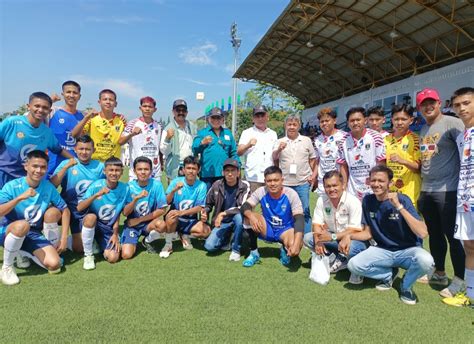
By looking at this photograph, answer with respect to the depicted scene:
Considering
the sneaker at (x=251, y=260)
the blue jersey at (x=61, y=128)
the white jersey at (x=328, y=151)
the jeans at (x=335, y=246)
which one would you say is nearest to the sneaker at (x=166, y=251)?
the sneaker at (x=251, y=260)

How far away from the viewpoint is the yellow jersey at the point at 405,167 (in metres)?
3.94

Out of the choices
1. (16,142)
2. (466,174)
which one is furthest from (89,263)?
(466,174)

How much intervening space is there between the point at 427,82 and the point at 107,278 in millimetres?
18553

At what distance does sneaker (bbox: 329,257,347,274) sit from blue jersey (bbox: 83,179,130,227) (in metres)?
2.78

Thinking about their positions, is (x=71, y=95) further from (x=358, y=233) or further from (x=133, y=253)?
(x=358, y=233)

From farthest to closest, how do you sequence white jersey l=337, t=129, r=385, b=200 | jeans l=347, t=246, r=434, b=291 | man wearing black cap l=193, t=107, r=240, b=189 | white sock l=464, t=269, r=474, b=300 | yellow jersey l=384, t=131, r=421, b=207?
man wearing black cap l=193, t=107, r=240, b=189, white jersey l=337, t=129, r=385, b=200, yellow jersey l=384, t=131, r=421, b=207, jeans l=347, t=246, r=434, b=291, white sock l=464, t=269, r=474, b=300

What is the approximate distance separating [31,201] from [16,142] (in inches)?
31.4

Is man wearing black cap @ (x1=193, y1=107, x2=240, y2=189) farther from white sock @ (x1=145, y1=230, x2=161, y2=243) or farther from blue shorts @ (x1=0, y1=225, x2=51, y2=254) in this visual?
blue shorts @ (x1=0, y1=225, x2=51, y2=254)

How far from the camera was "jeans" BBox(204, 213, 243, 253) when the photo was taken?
4.66 meters

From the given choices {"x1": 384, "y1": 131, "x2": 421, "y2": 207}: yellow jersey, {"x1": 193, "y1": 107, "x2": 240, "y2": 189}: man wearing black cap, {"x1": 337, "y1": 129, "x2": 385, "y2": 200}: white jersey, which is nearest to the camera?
{"x1": 384, "y1": 131, "x2": 421, "y2": 207}: yellow jersey

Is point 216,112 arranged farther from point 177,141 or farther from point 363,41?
point 363,41

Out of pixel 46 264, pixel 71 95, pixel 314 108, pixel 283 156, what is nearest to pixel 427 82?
pixel 314 108

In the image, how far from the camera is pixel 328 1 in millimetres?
14680

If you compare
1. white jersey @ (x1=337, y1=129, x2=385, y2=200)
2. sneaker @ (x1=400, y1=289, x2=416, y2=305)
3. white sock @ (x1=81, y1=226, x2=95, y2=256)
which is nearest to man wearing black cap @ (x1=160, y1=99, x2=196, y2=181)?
white sock @ (x1=81, y1=226, x2=95, y2=256)
